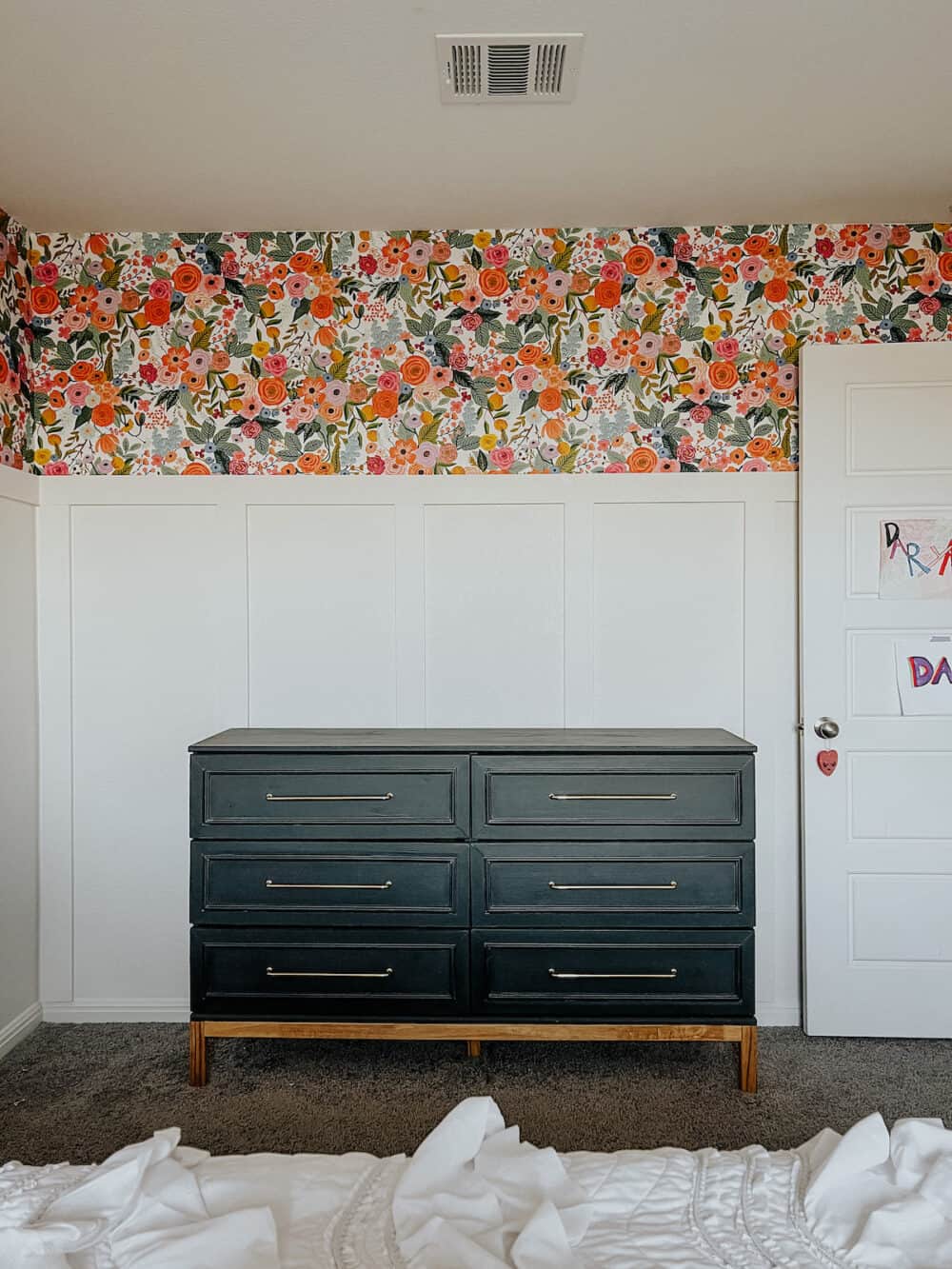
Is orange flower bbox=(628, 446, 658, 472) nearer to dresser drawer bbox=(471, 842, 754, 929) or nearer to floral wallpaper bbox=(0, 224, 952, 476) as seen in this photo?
floral wallpaper bbox=(0, 224, 952, 476)

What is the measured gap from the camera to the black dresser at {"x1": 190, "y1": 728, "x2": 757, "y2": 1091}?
2.80 m

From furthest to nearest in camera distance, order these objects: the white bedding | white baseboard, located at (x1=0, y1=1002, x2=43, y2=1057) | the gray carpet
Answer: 1. white baseboard, located at (x1=0, y1=1002, x2=43, y2=1057)
2. the gray carpet
3. the white bedding

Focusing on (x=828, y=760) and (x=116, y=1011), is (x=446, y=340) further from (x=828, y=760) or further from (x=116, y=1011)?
(x=116, y=1011)

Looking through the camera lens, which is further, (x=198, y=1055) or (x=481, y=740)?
(x=481, y=740)

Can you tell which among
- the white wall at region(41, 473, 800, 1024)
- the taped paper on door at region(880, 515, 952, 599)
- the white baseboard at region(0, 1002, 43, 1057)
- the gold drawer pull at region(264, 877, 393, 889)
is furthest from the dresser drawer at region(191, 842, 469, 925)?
the taped paper on door at region(880, 515, 952, 599)

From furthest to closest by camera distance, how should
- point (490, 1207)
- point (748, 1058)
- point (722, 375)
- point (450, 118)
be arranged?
1. point (722, 375)
2. point (748, 1058)
3. point (450, 118)
4. point (490, 1207)

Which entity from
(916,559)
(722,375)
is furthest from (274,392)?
(916,559)

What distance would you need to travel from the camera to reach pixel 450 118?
2604 mm

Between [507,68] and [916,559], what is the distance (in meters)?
2.01

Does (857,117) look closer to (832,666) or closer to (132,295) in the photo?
(832,666)

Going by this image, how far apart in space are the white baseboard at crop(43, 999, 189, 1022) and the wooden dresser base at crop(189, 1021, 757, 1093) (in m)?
0.57

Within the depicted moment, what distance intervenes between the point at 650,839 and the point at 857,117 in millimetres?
2082

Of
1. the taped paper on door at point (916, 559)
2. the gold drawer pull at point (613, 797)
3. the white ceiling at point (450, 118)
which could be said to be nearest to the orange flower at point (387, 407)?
the white ceiling at point (450, 118)

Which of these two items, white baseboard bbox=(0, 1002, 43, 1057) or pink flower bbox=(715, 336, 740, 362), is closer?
white baseboard bbox=(0, 1002, 43, 1057)
